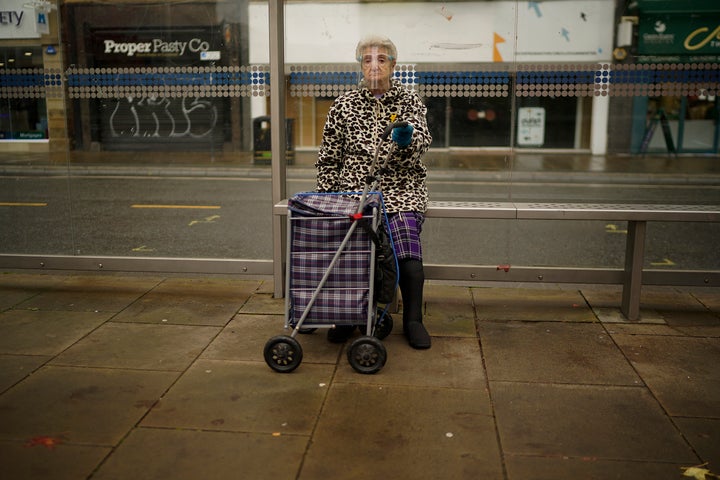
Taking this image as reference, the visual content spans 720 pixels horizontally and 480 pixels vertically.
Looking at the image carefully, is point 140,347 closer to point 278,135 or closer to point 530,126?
point 278,135

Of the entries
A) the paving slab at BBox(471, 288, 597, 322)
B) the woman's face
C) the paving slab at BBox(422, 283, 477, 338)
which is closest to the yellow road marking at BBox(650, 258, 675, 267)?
the paving slab at BBox(471, 288, 597, 322)

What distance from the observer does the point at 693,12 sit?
618 centimetres

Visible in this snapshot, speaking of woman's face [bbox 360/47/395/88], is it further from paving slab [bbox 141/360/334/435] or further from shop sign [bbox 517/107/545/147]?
paving slab [bbox 141/360/334/435]

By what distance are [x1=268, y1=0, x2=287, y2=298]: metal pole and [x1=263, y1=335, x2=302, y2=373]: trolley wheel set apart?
5.04ft

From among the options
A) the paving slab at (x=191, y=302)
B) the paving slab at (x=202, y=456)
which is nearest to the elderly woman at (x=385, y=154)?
the paving slab at (x=191, y=302)

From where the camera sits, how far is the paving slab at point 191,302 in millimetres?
5082

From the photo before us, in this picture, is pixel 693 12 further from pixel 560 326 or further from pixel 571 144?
pixel 560 326

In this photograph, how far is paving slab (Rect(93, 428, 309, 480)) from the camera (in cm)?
300

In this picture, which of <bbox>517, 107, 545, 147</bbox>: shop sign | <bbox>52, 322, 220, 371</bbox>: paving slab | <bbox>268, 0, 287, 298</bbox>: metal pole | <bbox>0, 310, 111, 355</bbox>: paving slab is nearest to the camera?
<bbox>52, 322, 220, 371</bbox>: paving slab

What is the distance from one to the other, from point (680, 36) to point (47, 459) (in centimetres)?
535

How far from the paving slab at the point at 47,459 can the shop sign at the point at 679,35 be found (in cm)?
488

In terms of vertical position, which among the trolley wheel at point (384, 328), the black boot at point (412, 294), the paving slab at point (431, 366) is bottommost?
the paving slab at point (431, 366)

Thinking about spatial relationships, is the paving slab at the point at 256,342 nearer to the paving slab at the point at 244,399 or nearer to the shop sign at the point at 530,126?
the paving slab at the point at 244,399

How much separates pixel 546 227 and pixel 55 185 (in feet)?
18.6
